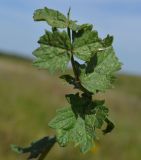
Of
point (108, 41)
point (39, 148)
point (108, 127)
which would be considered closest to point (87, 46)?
point (108, 41)

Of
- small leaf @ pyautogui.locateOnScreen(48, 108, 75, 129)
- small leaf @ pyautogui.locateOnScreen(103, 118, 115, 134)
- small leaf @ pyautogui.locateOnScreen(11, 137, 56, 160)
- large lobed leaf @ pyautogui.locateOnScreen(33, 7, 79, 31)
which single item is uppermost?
large lobed leaf @ pyautogui.locateOnScreen(33, 7, 79, 31)

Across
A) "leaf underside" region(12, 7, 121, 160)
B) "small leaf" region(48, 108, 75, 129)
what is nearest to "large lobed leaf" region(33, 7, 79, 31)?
"leaf underside" region(12, 7, 121, 160)

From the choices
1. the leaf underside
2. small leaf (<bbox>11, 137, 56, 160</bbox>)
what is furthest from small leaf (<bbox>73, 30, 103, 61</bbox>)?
small leaf (<bbox>11, 137, 56, 160</bbox>)

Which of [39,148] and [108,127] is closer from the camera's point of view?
[108,127]

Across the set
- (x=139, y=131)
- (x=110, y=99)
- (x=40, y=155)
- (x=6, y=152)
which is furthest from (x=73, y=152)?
(x=110, y=99)

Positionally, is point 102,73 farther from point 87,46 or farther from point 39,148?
point 39,148

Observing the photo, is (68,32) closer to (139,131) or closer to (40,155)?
(40,155)

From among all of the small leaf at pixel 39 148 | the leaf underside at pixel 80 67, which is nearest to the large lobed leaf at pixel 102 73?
the leaf underside at pixel 80 67

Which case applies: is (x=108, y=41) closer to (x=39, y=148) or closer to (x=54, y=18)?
(x=54, y=18)

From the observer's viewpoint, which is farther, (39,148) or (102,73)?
(39,148)

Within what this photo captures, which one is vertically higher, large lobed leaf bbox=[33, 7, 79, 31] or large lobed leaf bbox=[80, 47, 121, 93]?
large lobed leaf bbox=[33, 7, 79, 31]

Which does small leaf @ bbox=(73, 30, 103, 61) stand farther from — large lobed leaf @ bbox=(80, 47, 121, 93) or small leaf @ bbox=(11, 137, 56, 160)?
small leaf @ bbox=(11, 137, 56, 160)

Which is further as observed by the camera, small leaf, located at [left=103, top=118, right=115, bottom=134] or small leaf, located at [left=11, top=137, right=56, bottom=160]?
small leaf, located at [left=11, top=137, right=56, bottom=160]

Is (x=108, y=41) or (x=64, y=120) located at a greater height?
(x=108, y=41)
